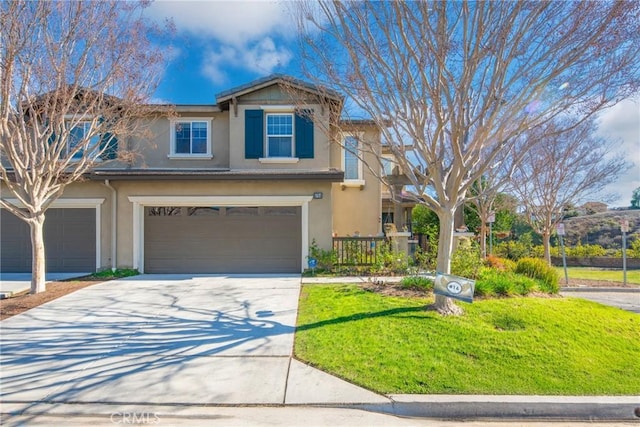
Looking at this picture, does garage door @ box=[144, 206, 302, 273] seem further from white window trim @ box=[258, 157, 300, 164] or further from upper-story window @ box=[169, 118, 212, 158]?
upper-story window @ box=[169, 118, 212, 158]

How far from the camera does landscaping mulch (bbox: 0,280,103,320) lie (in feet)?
22.0

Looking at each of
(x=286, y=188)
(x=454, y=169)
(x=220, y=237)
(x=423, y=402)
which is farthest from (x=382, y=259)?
(x=423, y=402)

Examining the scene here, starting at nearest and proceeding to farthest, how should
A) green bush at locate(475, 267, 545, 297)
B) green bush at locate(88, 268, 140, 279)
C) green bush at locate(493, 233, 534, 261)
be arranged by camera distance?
1. green bush at locate(475, 267, 545, 297)
2. green bush at locate(88, 268, 140, 279)
3. green bush at locate(493, 233, 534, 261)

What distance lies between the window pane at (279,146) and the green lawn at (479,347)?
263 inches

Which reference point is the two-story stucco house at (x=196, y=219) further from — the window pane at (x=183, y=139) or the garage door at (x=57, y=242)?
the window pane at (x=183, y=139)

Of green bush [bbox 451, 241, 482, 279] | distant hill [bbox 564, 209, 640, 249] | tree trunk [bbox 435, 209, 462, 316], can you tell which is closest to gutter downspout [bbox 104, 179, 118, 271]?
tree trunk [bbox 435, 209, 462, 316]

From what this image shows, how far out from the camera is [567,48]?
5.48m

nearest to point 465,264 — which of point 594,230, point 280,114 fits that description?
point 280,114

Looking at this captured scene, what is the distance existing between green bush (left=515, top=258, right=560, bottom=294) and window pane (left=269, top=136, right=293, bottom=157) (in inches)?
320

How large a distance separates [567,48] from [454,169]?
2.65 m

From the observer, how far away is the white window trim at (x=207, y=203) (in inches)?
418

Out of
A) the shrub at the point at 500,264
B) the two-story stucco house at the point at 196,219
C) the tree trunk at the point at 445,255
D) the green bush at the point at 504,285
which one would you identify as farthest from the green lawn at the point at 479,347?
the two-story stucco house at the point at 196,219

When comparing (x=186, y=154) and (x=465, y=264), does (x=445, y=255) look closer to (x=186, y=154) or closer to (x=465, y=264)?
(x=465, y=264)

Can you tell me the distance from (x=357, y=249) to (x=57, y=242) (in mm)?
10189
